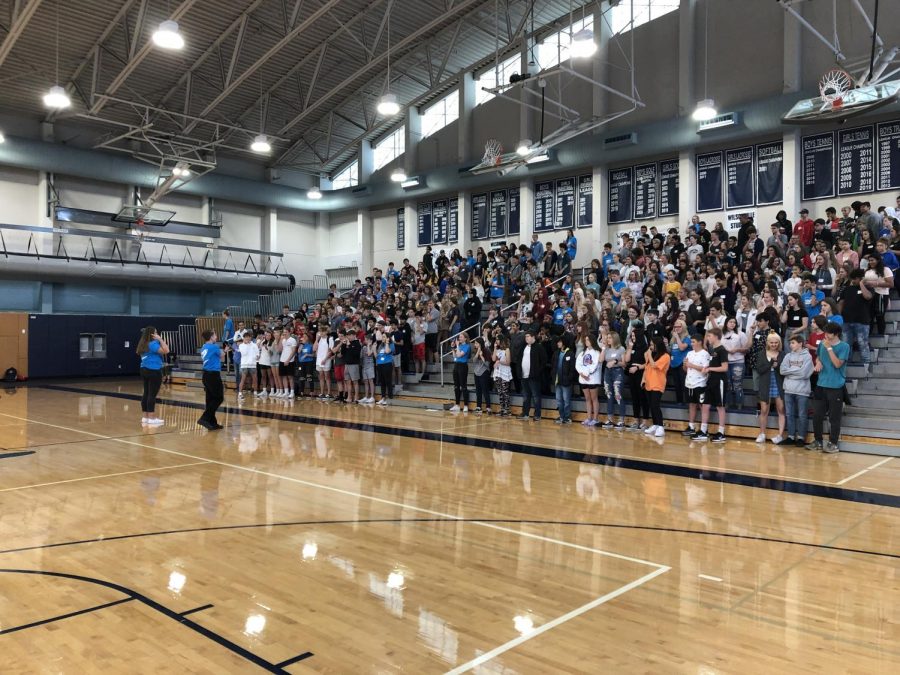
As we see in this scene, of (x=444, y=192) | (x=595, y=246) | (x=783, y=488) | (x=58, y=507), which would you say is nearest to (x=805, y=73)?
(x=595, y=246)

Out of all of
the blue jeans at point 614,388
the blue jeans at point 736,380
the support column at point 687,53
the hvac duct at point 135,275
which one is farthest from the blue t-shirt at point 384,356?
the hvac duct at point 135,275

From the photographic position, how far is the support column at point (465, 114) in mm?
22828

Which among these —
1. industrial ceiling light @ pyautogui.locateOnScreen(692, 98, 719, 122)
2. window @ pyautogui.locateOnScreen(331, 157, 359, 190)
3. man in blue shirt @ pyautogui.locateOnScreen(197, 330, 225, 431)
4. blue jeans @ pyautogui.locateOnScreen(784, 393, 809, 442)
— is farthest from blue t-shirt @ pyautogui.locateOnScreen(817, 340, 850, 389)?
window @ pyautogui.locateOnScreen(331, 157, 359, 190)

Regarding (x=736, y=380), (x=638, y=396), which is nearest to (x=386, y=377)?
(x=638, y=396)

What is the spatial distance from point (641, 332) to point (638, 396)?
1.04 m

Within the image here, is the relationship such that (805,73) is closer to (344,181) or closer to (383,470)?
(383,470)

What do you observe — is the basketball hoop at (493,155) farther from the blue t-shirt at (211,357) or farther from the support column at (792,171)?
the blue t-shirt at (211,357)

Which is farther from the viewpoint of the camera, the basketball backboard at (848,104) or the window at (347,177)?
the window at (347,177)

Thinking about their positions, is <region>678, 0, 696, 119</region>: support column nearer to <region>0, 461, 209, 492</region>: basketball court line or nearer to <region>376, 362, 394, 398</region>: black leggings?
<region>376, 362, 394, 398</region>: black leggings

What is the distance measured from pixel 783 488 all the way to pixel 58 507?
701cm

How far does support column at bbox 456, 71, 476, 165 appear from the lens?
74.9ft

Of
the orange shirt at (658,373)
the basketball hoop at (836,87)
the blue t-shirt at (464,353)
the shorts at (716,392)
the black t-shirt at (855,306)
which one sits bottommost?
the shorts at (716,392)

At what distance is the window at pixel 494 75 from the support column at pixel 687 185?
6.60 m

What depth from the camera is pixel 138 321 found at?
24.8m
